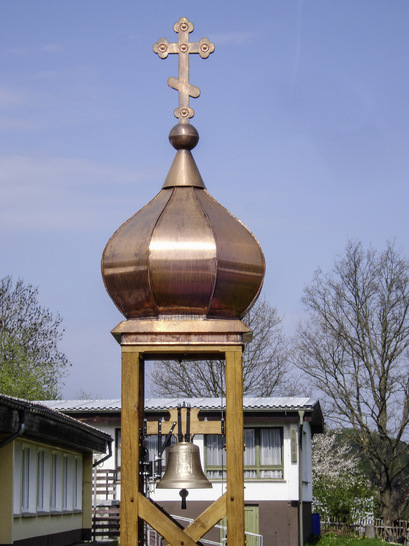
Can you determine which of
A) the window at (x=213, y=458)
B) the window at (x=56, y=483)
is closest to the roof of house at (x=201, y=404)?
the window at (x=213, y=458)

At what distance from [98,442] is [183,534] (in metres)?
17.3

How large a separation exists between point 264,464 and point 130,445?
2408cm

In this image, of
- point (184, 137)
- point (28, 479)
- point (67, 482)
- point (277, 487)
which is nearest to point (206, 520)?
point (184, 137)

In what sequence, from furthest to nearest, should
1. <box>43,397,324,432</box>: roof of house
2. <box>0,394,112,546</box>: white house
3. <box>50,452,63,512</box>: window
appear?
<box>43,397,324,432</box>: roof of house < <box>50,452,63,512</box>: window < <box>0,394,112,546</box>: white house

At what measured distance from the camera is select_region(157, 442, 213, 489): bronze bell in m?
9.05

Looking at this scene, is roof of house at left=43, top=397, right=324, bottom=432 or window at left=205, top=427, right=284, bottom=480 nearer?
roof of house at left=43, top=397, right=324, bottom=432

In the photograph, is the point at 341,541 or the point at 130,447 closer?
the point at 130,447

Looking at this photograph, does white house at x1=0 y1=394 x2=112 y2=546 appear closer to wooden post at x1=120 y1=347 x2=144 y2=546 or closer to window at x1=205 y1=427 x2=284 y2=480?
window at x1=205 y1=427 x2=284 y2=480

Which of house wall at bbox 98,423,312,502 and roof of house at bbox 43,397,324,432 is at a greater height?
roof of house at bbox 43,397,324,432

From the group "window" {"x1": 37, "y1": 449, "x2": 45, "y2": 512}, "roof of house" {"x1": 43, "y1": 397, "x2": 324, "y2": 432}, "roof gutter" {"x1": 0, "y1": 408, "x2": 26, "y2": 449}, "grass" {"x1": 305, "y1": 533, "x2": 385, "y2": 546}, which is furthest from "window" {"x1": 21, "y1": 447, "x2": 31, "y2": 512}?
"grass" {"x1": 305, "y1": 533, "x2": 385, "y2": 546}

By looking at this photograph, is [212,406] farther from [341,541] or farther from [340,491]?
[340,491]

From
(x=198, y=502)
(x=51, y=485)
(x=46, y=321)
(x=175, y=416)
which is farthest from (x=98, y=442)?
(x=46, y=321)

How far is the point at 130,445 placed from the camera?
819cm

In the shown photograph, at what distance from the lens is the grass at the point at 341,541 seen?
107ft
